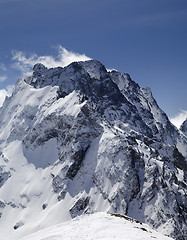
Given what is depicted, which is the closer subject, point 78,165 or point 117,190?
point 117,190

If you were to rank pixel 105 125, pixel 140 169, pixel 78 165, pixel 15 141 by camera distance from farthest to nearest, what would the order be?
pixel 15 141 < pixel 105 125 < pixel 78 165 < pixel 140 169

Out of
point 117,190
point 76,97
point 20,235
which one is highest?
point 76,97

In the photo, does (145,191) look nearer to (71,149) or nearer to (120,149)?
(120,149)

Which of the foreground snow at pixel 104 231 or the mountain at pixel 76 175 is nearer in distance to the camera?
the foreground snow at pixel 104 231

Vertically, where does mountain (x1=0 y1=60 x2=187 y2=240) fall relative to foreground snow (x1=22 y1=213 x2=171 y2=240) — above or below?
above

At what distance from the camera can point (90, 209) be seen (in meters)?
109

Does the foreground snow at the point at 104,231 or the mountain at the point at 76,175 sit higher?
the mountain at the point at 76,175

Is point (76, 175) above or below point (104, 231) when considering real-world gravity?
above

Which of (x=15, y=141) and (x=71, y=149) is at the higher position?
(x=15, y=141)

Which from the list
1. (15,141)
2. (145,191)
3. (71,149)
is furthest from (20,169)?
(145,191)

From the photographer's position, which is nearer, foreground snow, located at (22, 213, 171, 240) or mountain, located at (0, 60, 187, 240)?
foreground snow, located at (22, 213, 171, 240)

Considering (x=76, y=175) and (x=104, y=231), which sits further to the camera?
(x=76, y=175)

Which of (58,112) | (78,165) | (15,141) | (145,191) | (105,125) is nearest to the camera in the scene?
(145,191)

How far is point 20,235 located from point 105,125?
62.0 meters
